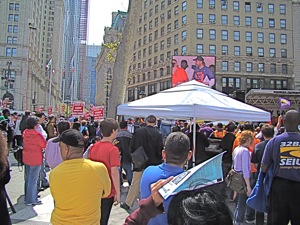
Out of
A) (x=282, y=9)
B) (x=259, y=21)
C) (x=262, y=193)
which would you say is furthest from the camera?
(x=282, y=9)

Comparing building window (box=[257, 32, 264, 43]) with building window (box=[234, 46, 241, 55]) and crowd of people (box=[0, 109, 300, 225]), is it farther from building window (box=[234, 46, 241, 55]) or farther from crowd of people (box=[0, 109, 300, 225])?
crowd of people (box=[0, 109, 300, 225])

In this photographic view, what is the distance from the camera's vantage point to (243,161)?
5680 mm

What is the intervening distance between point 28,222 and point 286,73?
59.7 meters

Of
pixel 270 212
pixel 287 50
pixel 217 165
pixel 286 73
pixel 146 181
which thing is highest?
pixel 287 50

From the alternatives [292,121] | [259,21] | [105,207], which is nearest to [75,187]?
[105,207]

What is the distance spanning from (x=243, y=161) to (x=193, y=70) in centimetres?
1529

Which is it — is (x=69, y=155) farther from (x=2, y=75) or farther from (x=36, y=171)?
(x=2, y=75)

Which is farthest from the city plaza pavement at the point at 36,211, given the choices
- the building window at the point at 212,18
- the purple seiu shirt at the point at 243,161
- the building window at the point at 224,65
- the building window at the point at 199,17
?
the building window at the point at 212,18

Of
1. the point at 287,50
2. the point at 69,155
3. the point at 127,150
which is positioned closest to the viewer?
the point at 69,155

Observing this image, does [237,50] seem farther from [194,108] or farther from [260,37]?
[194,108]

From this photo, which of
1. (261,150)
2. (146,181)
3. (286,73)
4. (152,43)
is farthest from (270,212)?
(152,43)

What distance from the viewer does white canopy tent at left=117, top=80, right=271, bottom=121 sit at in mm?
6359

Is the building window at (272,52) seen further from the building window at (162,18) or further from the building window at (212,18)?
the building window at (162,18)

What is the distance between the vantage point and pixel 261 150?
5.44 meters
